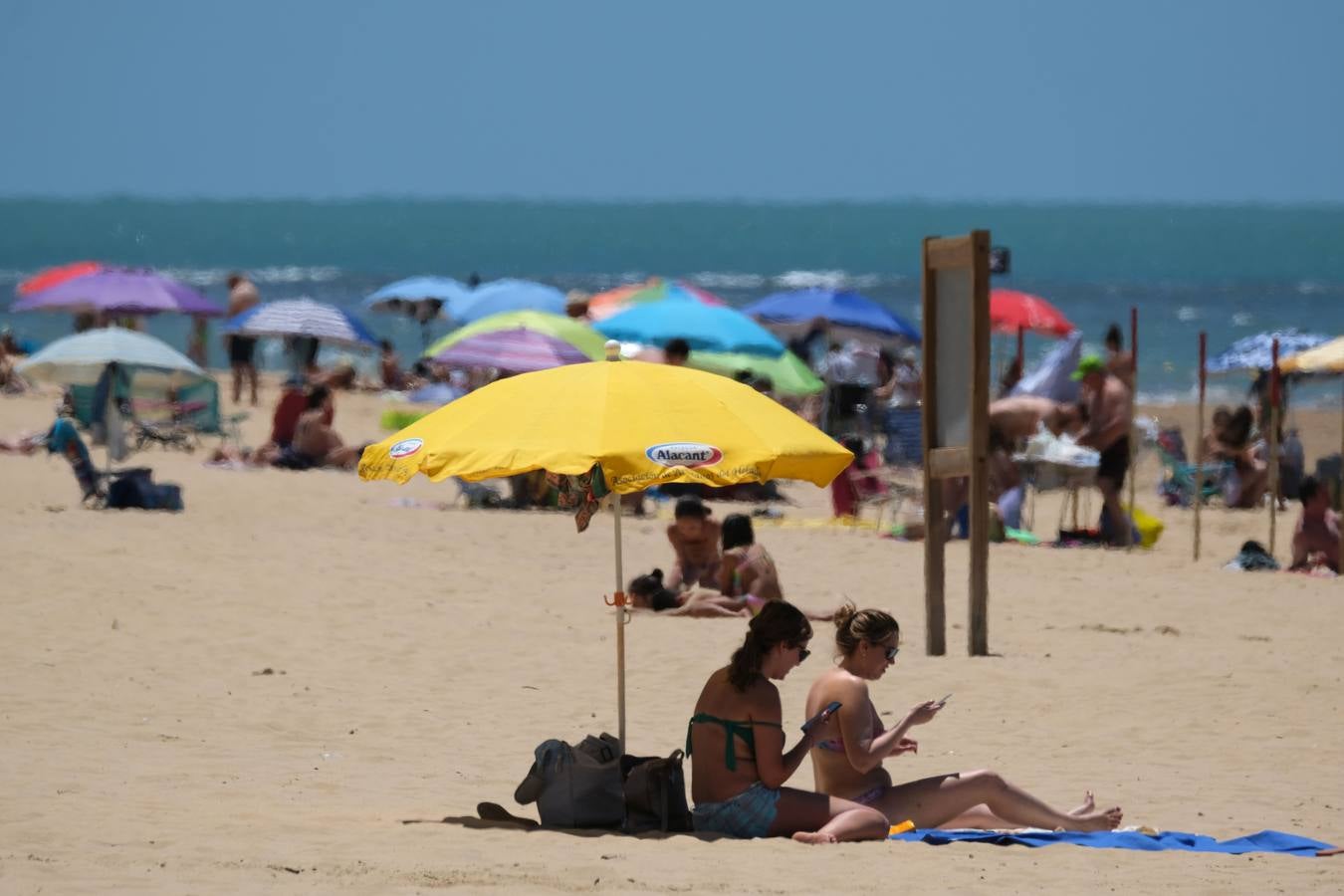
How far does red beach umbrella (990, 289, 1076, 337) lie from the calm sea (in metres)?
10.2

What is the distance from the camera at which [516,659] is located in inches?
348

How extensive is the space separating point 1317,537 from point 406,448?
26.3ft

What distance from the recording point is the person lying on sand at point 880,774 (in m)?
5.60

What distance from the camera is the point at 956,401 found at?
8.96m

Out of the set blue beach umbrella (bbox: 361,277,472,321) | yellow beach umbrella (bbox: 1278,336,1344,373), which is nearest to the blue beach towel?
yellow beach umbrella (bbox: 1278,336,1344,373)

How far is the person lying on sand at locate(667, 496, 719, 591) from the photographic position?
31.9 feet

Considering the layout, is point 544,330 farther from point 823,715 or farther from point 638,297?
point 823,715

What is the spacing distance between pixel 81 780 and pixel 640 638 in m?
3.60

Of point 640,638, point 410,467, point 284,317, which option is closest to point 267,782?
point 410,467

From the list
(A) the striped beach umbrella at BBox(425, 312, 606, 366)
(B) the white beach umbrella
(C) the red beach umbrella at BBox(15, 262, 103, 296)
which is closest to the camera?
(B) the white beach umbrella

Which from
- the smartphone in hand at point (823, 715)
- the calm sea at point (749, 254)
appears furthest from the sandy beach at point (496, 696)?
the calm sea at point (749, 254)

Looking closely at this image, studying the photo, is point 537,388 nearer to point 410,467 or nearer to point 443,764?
point 410,467

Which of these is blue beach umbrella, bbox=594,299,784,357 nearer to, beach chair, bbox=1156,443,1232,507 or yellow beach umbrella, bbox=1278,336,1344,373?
beach chair, bbox=1156,443,1232,507

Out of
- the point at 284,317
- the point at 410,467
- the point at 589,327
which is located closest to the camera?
the point at 410,467
